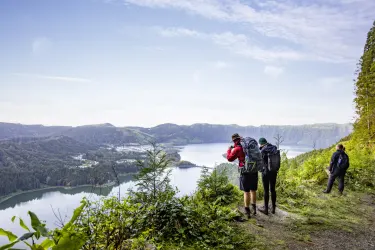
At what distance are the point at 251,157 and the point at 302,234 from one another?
216 cm

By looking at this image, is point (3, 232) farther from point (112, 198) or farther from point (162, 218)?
point (162, 218)

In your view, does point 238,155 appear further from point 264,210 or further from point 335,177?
point 335,177

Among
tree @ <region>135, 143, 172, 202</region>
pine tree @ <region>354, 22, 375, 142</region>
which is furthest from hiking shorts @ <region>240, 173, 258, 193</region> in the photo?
pine tree @ <region>354, 22, 375, 142</region>

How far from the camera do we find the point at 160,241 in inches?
201

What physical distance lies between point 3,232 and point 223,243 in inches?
182

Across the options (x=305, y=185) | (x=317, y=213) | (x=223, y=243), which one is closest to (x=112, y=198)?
(x=223, y=243)

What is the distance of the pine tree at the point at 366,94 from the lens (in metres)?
30.2

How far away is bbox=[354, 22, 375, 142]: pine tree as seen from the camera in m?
30.2

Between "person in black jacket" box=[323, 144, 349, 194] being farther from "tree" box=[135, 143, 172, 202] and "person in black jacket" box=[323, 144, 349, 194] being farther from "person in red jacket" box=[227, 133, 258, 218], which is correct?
"tree" box=[135, 143, 172, 202]

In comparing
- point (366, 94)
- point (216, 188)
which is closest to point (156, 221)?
point (216, 188)

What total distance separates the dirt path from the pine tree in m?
25.2

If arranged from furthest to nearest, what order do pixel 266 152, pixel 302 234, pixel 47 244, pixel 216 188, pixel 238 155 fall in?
pixel 216 188 < pixel 266 152 < pixel 238 155 < pixel 302 234 < pixel 47 244

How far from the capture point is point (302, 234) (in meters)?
7.08

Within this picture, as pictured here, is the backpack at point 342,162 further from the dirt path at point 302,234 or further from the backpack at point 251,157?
the backpack at point 251,157
